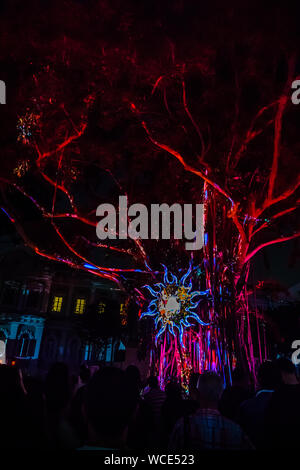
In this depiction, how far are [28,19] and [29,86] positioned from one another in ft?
5.13

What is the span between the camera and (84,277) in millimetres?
43219

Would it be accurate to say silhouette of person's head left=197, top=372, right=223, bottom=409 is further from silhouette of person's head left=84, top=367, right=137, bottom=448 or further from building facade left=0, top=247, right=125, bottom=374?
building facade left=0, top=247, right=125, bottom=374

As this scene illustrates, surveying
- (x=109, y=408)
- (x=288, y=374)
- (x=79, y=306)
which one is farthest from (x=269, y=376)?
(x=79, y=306)

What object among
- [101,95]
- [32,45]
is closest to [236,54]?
[101,95]

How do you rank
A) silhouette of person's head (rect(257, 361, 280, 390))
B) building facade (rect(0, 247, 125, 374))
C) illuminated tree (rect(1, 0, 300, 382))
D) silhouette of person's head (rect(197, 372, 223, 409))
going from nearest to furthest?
silhouette of person's head (rect(197, 372, 223, 409)) → silhouette of person's head (rect(257, 361, 280, 390)) → illuminated tree (rect(1, 0, 300, 382)) → building facade (rect(0, 247, 125, 374))

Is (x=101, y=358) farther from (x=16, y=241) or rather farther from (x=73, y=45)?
(x=73, y=45)

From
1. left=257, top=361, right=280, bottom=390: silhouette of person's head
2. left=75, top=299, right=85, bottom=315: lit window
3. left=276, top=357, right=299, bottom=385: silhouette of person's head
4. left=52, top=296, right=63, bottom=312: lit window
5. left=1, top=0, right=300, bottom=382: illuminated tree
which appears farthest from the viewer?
left=75, top=299, right=85, bottom=315: lit window

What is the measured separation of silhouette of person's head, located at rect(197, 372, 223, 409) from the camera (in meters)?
2.56

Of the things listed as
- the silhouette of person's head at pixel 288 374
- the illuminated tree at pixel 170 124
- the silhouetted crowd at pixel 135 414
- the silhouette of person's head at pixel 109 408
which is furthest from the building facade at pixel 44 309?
the silhouette of person's head at pixel 109 408

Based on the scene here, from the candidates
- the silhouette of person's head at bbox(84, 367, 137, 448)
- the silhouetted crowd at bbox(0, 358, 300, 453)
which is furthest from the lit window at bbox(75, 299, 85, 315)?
the silhouette of person's head at bbox(84, 367, 137, 448)

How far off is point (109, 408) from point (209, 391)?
955 millimetres

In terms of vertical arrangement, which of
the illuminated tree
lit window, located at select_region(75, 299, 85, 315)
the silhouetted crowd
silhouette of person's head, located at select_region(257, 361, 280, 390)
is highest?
lit window, located at select_region(75, 299, 85, 315)

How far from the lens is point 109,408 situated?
204 cm

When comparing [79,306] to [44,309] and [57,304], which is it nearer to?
[57,304]
